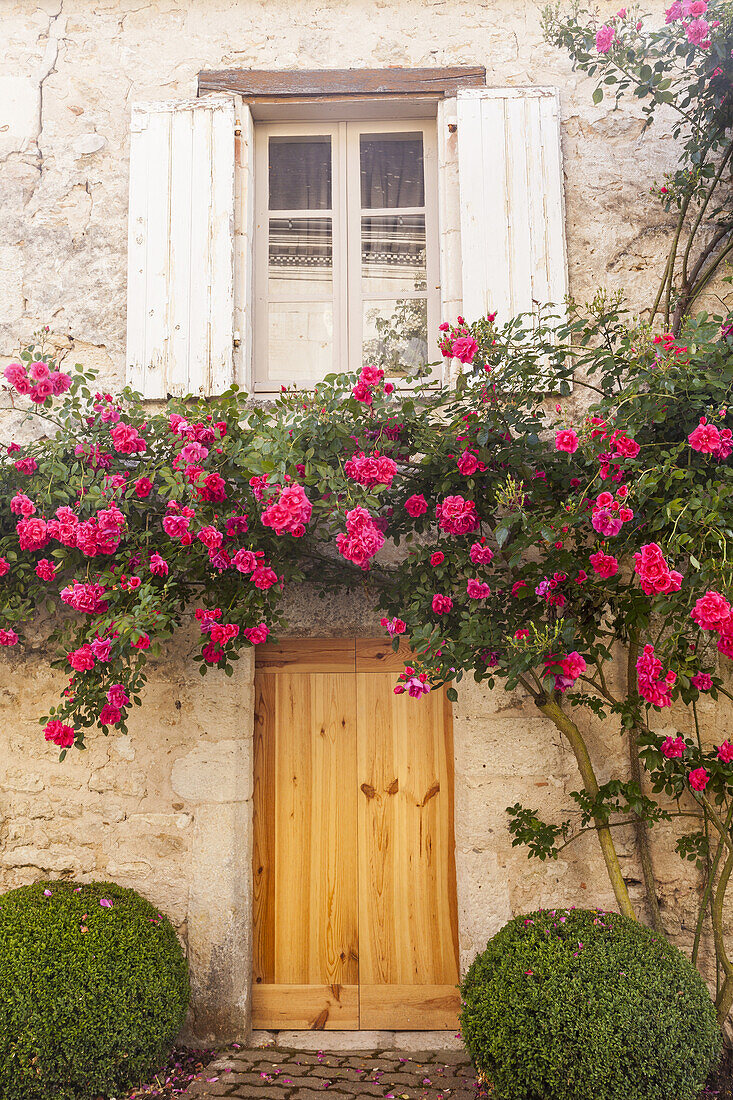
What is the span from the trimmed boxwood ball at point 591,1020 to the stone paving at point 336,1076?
1.18 feet

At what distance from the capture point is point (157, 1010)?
273 cm

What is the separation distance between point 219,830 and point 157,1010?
27.6 inches

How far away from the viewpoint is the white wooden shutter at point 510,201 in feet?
11.5

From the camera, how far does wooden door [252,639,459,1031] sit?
11.0 ft

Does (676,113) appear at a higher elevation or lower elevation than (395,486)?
higher

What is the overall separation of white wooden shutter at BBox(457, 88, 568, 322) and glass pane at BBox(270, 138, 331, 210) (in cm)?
72

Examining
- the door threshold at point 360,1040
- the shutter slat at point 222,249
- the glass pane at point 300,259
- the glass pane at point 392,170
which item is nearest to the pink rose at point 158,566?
the shutter slat at point 222,249

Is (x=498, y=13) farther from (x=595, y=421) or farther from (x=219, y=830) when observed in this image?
(x=219, y=830)

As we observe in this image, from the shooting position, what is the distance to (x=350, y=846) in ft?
11.4

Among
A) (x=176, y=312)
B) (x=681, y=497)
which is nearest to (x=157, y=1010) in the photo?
(x=681, y=497)

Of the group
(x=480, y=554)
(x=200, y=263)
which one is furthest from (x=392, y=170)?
(x=480, y=554)

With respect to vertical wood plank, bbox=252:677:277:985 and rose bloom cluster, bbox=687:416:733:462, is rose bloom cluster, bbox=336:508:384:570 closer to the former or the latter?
rose bloom cluster, bbox=687:416:733:462

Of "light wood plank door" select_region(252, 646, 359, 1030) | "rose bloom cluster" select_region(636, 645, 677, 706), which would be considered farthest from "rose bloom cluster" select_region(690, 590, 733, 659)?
"light wood plank door" select_region(252, 646, 359, 1030)

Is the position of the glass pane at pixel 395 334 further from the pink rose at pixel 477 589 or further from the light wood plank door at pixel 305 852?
the light wood plank door at pixel 305 852
